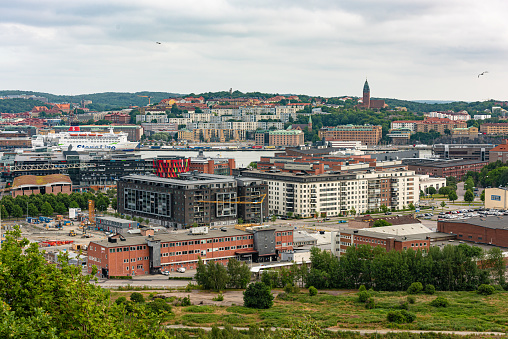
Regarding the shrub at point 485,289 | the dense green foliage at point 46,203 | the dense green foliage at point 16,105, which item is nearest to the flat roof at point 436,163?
the dense green foliage at point 46,203

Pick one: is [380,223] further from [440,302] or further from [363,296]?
[440,302]

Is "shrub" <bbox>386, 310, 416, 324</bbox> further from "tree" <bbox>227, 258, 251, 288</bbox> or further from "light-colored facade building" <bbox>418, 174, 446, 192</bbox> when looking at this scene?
"light-colored facade building" <bbox>418, 174, 446, 192</bbox>

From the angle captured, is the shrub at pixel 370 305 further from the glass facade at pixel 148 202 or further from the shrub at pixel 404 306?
the glass facade at pixel 148 202

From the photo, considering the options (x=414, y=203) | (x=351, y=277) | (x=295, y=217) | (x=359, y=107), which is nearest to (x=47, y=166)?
(x=295, y=217)

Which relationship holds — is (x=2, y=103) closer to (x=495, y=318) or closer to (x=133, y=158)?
(x=133, y=158)

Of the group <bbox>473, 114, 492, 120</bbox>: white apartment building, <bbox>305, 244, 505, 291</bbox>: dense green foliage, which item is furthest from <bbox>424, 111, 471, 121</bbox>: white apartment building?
<bbox>305, 244, 505, 291</bbox>: dense green foliage
